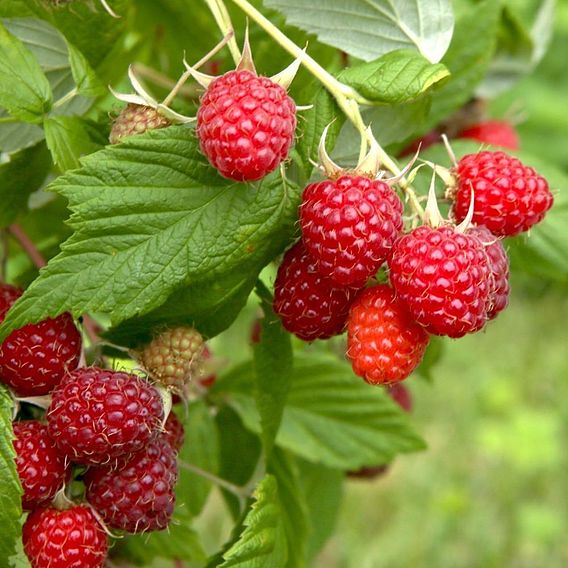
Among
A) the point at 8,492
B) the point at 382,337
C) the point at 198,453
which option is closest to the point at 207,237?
the point at 382,337

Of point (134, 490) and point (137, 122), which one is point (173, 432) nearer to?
→ point (134, 490)

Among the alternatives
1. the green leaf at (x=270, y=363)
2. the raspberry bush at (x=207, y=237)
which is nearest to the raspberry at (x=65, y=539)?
the raspberry bush at (x=207, y=237)

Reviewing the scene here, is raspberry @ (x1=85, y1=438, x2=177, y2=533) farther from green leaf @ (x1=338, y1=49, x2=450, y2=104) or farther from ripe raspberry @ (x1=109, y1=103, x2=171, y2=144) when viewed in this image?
green leaf @ (x1=338, y1=49, x2=450, y2=104)

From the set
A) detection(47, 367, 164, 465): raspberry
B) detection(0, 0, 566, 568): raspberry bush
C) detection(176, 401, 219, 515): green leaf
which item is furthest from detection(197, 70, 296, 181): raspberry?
detection(176, 401, 219, 515): green leaf

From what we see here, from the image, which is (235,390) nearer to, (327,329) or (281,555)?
(281,555)

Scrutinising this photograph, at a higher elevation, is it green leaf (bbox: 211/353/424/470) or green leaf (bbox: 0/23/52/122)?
green leaf (bbox: 0/23/52/122)

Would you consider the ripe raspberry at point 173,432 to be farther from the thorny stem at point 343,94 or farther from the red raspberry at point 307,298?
the thorny stem at point 343,94

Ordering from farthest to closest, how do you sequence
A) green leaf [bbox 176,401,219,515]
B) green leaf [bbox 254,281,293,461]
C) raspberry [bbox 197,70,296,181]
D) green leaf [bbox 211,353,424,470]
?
green leaf [bbox 211,353,424,470], green leaf [bbox 176,401,219,515], green leaf [bbox 254,281,293,461], raspberry [bbox 197,70,296,181]
